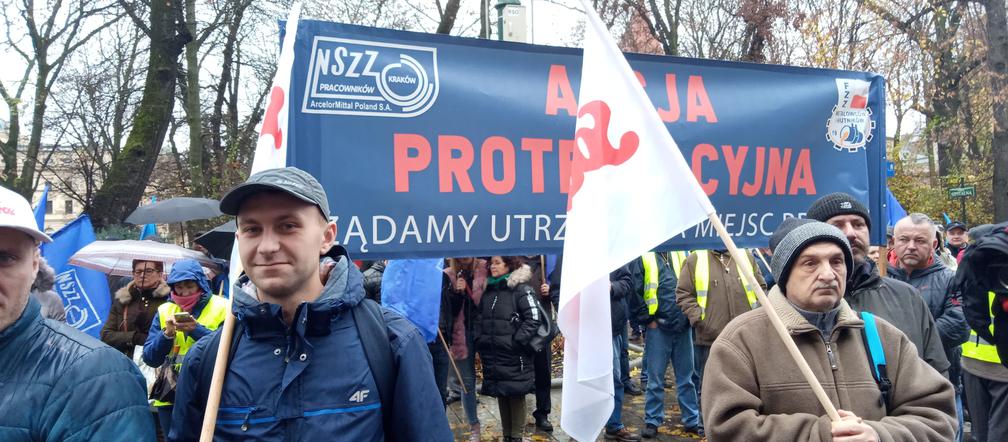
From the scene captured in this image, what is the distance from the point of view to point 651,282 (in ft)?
A: 24.1

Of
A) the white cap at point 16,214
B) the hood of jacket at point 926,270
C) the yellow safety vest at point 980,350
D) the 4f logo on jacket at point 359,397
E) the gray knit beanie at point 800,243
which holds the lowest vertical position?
the yellow safety vest at point 980,350

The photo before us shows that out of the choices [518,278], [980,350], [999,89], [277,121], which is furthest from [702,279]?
[999,89]

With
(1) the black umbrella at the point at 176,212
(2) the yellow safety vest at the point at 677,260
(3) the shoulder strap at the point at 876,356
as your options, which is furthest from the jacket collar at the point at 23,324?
(1) the black umbrella at the point at 176,212

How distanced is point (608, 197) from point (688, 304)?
423 cm

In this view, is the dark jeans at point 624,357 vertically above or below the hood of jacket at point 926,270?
below

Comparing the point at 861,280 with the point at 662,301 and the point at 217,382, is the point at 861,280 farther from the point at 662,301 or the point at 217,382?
the point at 662,301

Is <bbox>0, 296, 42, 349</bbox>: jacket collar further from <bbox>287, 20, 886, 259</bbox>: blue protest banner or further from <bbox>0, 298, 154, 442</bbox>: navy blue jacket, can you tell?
<bbox>287, 20, 886, 259</bbox>: blue protest banner

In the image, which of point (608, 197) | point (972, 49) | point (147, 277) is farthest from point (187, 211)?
point (972, 49)

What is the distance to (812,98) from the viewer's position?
14.5ft

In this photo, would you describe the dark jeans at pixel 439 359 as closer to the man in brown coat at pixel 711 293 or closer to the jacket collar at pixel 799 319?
the man in brown coat at pixel 711 293

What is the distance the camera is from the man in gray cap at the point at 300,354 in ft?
6.62

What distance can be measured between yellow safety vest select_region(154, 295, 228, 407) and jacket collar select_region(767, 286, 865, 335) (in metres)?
3.47

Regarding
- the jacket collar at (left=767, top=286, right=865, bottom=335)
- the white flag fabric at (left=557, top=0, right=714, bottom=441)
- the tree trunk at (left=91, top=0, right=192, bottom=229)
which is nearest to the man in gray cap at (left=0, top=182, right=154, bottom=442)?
the white flag fabric at (left=557, top=0, right=714, bottom=441)

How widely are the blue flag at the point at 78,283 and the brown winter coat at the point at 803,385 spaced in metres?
5.20
